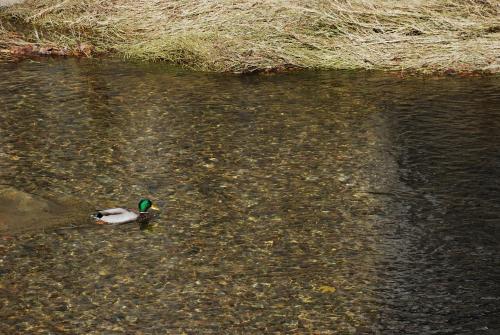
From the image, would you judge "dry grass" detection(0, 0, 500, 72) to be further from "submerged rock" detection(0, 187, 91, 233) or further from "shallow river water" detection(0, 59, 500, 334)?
"submerged rock" detection(0, 187, 91, 233)

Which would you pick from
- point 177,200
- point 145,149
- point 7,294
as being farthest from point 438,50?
point 7,294

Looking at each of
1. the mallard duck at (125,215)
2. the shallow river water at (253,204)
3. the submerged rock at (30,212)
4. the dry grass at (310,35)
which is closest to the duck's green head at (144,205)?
the mallard duck at (125,215)

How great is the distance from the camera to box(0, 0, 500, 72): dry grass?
14.5 metres

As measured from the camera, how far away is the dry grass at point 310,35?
1455 cm

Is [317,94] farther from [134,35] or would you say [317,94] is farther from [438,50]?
[134,35]

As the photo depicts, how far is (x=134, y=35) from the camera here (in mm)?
16484

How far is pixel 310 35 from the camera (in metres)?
15.4

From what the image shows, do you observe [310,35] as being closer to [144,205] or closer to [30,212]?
[144,205]

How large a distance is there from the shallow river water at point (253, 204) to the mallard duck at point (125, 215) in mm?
97

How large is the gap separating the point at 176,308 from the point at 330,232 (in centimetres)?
199

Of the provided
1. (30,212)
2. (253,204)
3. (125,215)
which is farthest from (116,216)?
(253,204)

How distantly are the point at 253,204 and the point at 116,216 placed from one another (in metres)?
1.41

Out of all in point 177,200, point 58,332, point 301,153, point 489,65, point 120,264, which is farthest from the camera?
point 489,65

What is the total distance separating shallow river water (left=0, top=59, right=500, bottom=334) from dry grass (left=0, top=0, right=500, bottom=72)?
2.01 feet
